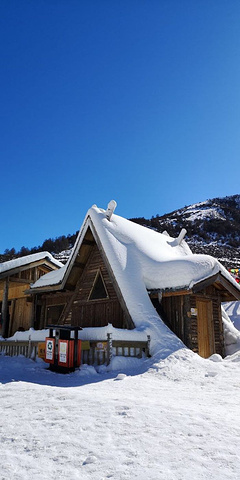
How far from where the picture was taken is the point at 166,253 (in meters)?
15.7

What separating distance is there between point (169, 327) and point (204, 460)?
951cm

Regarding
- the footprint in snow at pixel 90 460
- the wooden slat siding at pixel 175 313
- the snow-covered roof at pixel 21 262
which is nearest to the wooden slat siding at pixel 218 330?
the wooden slat siding at pixel 175 313

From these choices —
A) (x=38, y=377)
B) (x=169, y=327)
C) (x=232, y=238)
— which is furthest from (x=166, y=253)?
(x=232, y=238)

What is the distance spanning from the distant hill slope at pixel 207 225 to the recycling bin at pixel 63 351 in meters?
33.3

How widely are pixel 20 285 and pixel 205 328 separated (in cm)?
1102

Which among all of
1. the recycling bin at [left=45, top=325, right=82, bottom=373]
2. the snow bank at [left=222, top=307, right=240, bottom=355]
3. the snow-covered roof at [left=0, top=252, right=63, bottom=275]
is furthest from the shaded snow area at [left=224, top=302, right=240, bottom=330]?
the recycling bin at [left=45, top=325, right=82, bottom=373]

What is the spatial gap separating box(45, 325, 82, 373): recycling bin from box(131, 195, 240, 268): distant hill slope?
33.3 meters

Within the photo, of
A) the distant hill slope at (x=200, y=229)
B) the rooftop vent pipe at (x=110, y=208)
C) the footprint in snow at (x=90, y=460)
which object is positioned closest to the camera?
the footprint in snow at (x=90, y=460)

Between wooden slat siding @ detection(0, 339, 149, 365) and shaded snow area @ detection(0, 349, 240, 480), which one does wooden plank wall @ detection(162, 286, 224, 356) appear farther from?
shaded snow area @ detection(0, 349, 240, 480)

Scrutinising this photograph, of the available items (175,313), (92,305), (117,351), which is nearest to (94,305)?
(92,305)

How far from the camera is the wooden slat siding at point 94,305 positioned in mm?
14133

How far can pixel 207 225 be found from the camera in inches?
2589

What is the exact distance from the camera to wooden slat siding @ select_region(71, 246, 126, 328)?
1413 centimetres

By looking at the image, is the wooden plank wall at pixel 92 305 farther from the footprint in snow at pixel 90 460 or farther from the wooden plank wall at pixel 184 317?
the footprint in snow at pixel 90 460
